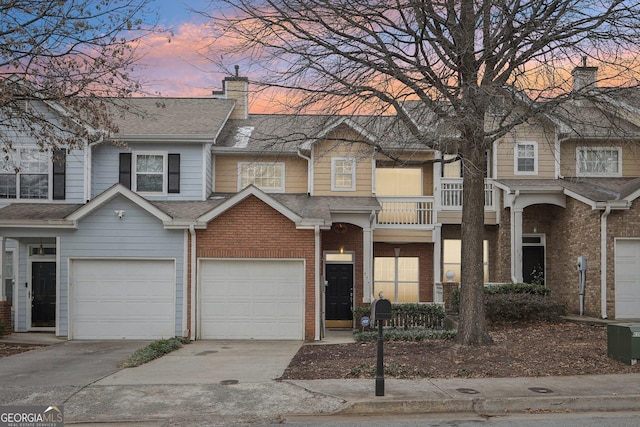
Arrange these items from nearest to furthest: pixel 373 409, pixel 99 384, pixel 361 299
→ pixel 373 409, pixel 99 384, pixel 361 299

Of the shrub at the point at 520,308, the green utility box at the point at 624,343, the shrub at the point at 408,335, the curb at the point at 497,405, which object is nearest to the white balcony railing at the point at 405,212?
the shrub at the point at 520,308

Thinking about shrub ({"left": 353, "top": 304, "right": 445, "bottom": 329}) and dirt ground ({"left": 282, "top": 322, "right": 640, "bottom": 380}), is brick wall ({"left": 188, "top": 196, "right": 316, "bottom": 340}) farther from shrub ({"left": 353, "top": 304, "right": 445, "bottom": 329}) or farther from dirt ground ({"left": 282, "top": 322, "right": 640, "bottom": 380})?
dirt ground ({"left": 282, "top": 322, "right": 640, "bottom": 380})

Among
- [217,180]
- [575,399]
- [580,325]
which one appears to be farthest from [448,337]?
[217,180]

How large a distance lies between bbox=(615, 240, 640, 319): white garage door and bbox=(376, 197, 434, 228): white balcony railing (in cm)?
567

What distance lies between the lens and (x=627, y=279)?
18281 mm

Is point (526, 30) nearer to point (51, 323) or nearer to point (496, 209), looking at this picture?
point (496, 209)

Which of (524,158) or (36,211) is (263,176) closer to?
(36,211)

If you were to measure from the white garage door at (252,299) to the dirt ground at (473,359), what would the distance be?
7.24 ft

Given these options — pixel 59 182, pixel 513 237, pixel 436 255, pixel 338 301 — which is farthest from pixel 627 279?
pixel 59 182

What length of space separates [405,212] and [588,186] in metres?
5.84

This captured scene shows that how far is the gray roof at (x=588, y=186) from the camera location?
1838 cm

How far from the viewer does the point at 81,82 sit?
13688 mm

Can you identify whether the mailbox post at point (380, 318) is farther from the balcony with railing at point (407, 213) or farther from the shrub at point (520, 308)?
the balcony with railing at point (407, 213)

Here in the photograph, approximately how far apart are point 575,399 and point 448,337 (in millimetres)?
6445
